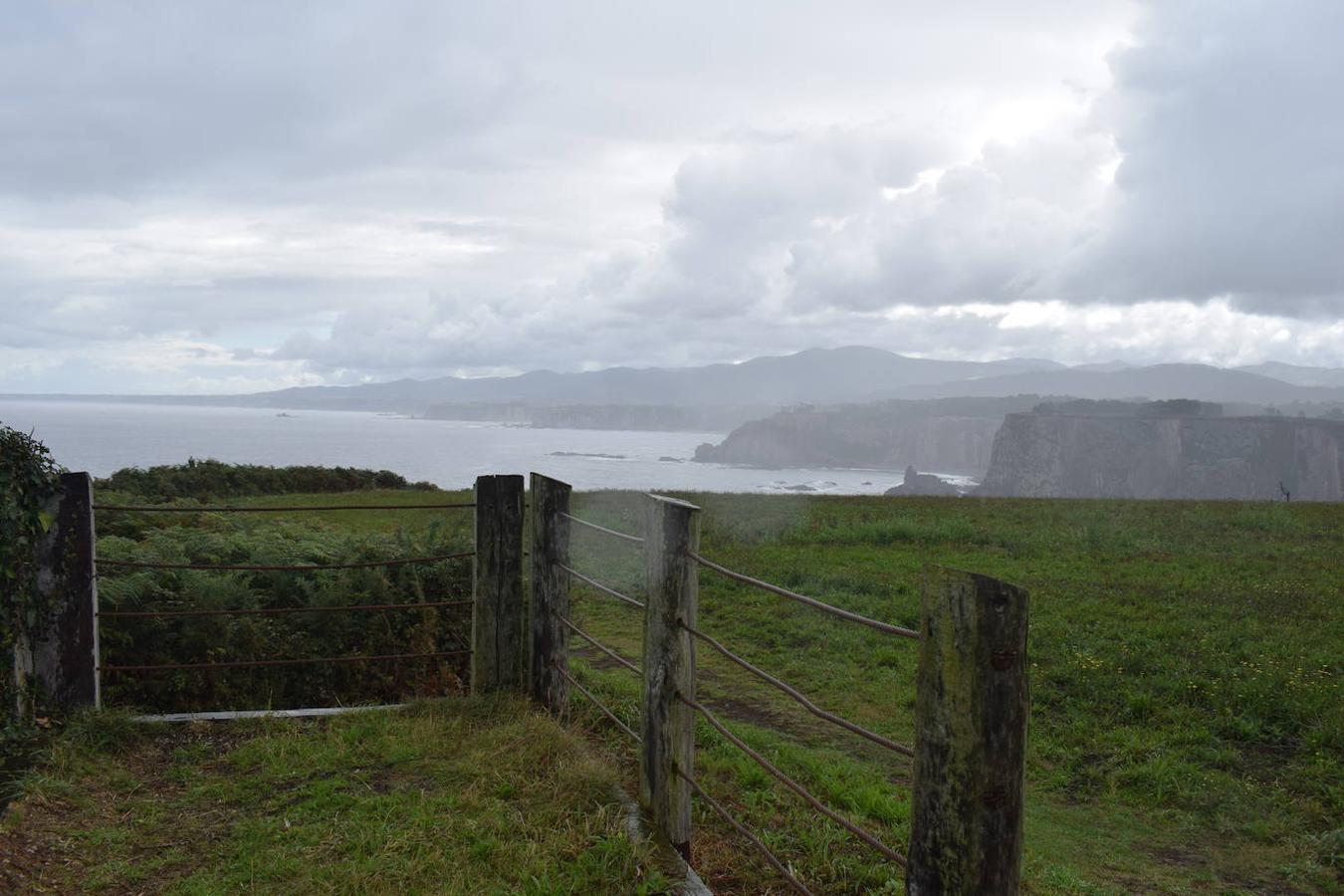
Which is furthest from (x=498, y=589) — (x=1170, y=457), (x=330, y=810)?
(x=1170, y=457)

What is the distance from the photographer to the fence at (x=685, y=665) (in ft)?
8.55

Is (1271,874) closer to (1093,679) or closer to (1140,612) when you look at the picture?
(1093,679)

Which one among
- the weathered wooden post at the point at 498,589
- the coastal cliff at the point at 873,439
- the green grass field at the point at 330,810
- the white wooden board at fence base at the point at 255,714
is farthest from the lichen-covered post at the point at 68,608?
the coastal cliff at the point at 873,439

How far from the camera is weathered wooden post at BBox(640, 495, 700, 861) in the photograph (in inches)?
179

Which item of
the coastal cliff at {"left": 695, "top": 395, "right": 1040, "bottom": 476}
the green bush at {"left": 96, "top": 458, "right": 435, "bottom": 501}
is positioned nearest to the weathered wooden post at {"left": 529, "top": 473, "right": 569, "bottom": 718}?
the green bush at {"left": 96, "top": 458, "right": 435, "bottom": 501}

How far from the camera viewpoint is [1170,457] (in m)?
98.2

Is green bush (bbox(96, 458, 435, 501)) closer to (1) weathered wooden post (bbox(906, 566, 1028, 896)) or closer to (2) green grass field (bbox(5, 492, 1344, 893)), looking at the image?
(2) green grass field (bbox(5, 492, 1344, 893))

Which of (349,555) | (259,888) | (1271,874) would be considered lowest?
(1271,874)

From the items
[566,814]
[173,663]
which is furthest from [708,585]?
[566,814]

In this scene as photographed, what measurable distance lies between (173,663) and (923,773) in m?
6.00

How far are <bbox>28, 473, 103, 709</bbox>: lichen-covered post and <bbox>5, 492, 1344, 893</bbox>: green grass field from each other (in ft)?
2.52

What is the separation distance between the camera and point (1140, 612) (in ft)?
36.7

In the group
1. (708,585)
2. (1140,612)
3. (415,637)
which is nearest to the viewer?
(415,637)

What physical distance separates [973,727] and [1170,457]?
108208mm
